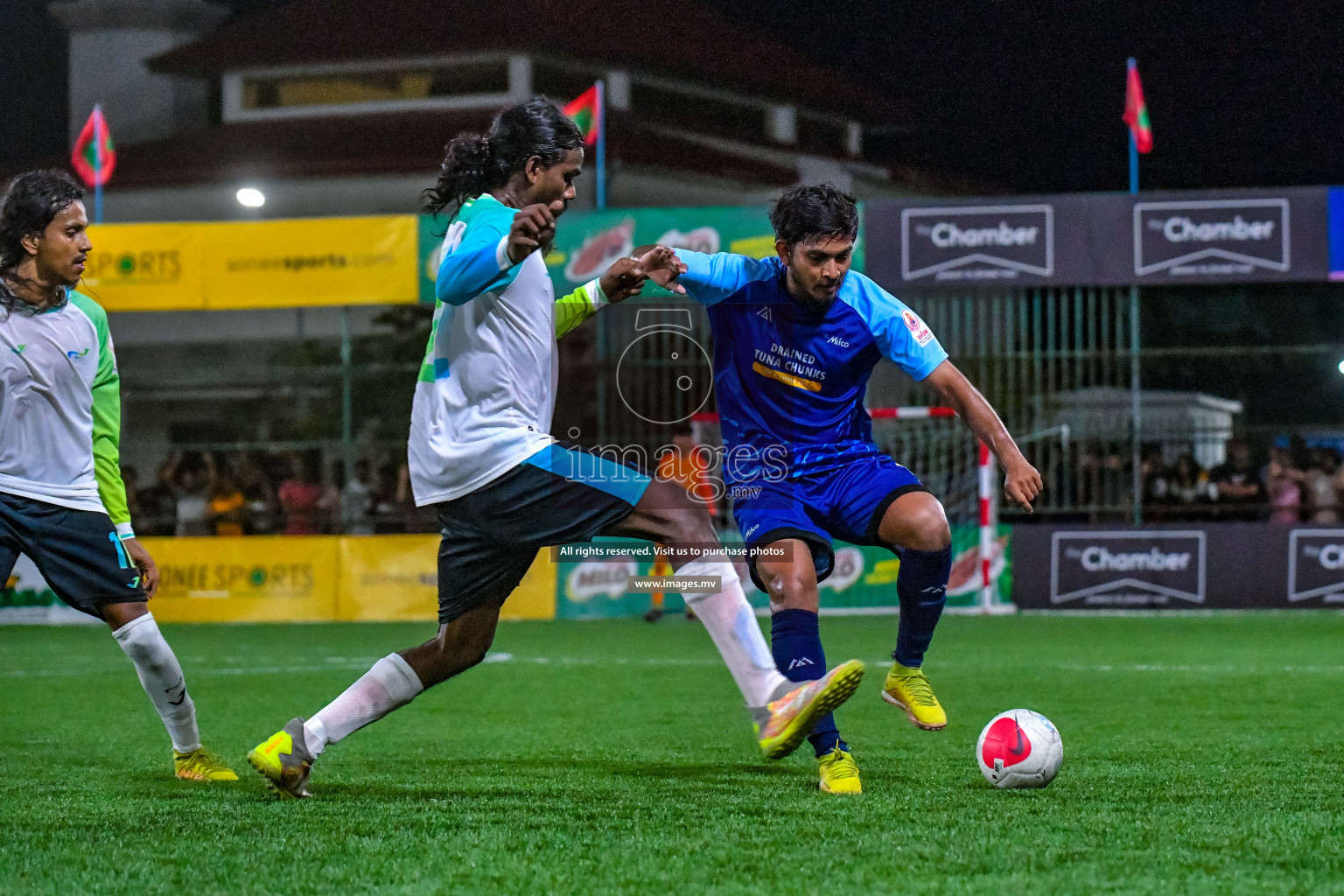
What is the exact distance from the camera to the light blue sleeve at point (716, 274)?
5289mm

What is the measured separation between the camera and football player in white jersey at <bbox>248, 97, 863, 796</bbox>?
4.55 m

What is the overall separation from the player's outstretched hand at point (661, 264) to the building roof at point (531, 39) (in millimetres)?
27900

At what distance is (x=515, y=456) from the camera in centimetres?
455

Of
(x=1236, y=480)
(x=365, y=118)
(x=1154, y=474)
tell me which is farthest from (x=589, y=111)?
(x=365, y=118)

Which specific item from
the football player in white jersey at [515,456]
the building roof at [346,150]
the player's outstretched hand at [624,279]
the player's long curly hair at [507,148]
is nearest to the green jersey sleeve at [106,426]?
the football player in white jersey at [515,456]

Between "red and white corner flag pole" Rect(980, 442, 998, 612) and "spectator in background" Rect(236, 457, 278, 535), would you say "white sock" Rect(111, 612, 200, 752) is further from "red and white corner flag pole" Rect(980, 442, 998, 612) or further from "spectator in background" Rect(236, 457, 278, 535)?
"spectator in background" Rect(236, 457, 278, 535)

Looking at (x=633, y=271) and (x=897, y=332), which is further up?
(x=633, y=271)

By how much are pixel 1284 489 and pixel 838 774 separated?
1226cm

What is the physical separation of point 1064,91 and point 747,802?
94.2ft

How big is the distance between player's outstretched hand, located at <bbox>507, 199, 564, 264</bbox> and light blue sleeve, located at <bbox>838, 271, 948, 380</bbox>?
1.46 m

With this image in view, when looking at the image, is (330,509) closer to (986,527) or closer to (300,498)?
(300,498)

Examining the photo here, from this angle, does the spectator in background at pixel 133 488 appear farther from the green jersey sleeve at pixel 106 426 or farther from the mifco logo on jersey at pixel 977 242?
the green jersey sleeve at pixel 106 426

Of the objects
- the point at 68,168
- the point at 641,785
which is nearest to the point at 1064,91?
the point at 68,168

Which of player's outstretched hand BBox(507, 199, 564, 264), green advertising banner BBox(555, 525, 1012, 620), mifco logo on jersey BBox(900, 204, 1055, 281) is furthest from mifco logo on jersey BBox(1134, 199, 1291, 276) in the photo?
player's outstretched hand BBox(507, 199, 564, 264)
